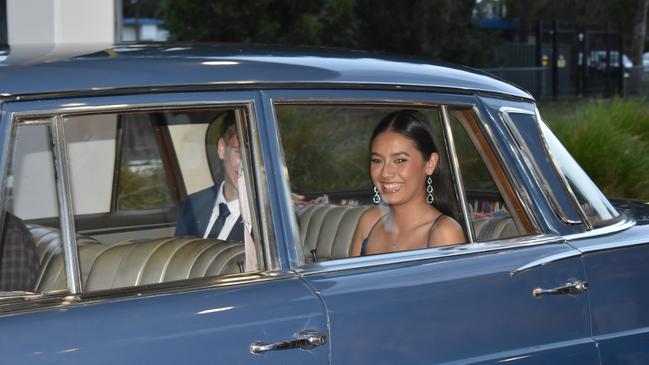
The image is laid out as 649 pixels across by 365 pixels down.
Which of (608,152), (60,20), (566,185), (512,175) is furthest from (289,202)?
(608,152)

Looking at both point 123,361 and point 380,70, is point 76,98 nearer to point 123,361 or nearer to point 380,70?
point 123,361

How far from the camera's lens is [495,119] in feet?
12.0

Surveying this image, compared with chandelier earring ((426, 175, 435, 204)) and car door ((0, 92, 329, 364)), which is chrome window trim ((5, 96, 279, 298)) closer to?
car door ((0, 92, 329, 364))


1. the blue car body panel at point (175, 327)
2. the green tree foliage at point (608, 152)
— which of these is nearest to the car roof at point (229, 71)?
the blue car body panel at point (175, 327)

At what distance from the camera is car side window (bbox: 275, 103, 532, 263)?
12.2ft

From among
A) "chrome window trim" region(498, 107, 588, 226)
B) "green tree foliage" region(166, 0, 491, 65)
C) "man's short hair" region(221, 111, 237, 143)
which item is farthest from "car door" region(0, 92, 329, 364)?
"green tree foliage" region(166, 0, 491, 65)

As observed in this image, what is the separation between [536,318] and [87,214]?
2303 mm

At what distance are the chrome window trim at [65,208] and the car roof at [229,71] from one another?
0.11 meters

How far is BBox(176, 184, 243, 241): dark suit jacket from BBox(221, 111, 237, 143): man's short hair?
437 mm

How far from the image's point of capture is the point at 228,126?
3465 millimetres

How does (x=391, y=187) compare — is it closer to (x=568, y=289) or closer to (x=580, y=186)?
(x=580, y=186)

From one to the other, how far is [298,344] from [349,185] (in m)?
7.86

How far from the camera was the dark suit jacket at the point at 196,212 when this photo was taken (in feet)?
14.0

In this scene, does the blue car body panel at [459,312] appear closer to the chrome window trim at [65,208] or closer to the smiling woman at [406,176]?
the smiling woman at [406,176]
